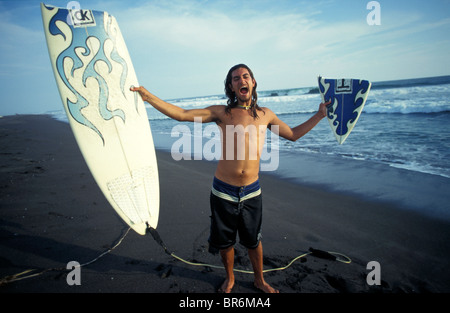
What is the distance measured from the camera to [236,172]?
85.8 inches

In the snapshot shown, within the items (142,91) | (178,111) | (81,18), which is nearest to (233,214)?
(178,111)

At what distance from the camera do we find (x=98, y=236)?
308 cm

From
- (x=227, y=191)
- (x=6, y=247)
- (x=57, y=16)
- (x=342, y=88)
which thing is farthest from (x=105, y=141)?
(x=342, y=88)

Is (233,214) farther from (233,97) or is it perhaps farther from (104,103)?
(104,103)

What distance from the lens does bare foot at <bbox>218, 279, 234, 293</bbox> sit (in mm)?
2299

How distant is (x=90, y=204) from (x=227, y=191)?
9.44 feet

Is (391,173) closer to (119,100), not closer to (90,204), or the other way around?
(119,100)

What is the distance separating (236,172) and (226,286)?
1152 millimetres

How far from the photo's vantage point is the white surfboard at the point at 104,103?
2.39 m

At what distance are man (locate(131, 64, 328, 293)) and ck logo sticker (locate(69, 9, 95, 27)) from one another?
1.00 m

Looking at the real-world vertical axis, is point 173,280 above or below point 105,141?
below

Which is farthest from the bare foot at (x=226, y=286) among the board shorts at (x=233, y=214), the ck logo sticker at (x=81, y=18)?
the ck logo sticker at (x=81, y=18)

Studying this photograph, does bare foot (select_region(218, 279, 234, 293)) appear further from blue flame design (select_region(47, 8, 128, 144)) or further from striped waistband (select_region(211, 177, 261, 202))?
blue flame design (select_region(47, 8, 128, 144))

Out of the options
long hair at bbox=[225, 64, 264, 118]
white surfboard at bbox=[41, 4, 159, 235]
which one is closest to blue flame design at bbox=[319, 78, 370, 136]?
long hair at bbox=[225, 64, 264, 118]
